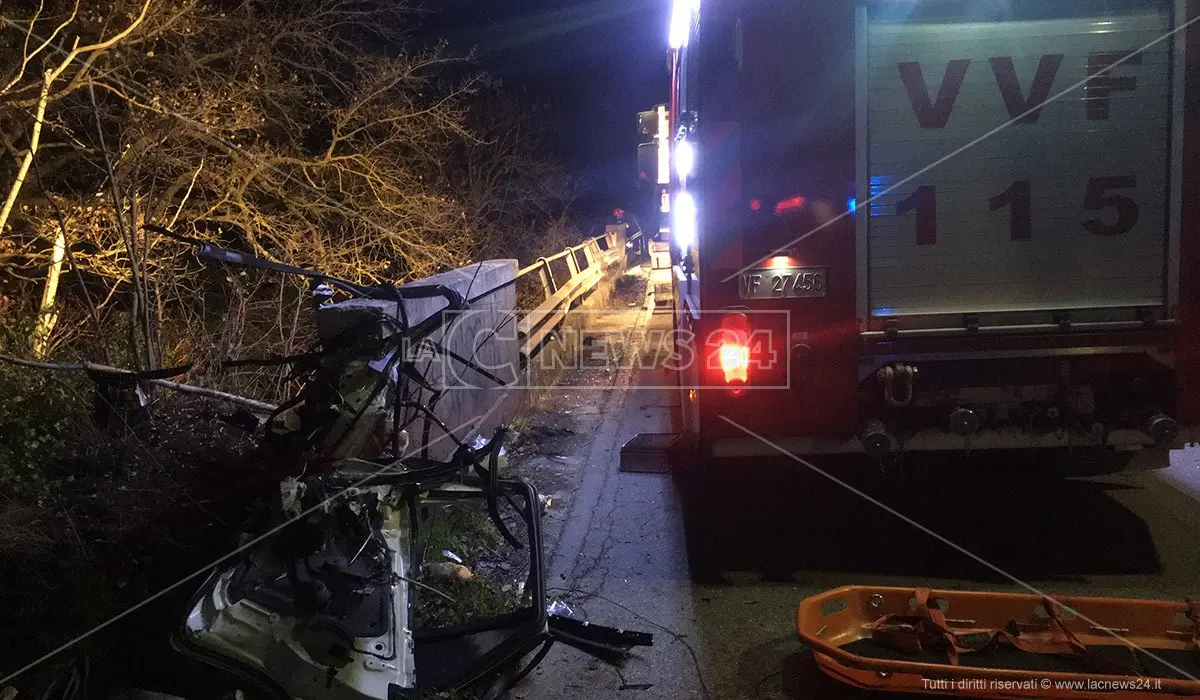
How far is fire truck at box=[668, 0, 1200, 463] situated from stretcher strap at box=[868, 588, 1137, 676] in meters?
1.02

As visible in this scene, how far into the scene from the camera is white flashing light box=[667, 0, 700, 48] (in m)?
5.07

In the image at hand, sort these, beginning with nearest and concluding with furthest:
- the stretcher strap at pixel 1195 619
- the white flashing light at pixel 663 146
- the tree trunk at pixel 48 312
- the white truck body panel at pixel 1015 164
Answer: the stretcher strap at pixel 1195 619
the white truck body panel at pixel 1015 164
the tree trunk at pixel 48 312
the white flashing light at pixel 663 146

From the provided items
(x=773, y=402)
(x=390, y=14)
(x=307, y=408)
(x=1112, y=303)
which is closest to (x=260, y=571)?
(x=307, y=408)

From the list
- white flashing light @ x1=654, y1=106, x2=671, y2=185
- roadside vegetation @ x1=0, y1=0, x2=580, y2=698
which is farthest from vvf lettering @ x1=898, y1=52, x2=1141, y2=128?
white flashing light @ x1=654, y1=106, x2=671, y2=185

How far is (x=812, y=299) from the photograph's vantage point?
178 inches

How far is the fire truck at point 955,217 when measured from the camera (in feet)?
14.3

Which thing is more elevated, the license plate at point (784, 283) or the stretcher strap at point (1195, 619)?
the license plate at point (784, 283)

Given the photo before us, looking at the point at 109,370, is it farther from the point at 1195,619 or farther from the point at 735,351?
the point at 1195,619

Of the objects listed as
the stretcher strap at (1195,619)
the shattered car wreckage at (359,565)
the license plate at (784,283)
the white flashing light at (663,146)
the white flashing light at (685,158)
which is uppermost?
the white flashing light at (663,146)

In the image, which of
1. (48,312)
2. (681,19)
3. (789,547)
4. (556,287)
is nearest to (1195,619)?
(789,547)

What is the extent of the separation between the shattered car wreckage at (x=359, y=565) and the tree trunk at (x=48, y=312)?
13.1ft

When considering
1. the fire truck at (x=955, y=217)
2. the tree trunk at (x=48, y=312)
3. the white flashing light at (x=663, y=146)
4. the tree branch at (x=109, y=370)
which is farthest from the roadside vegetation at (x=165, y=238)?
the white flashing light at (x=663, y=146)

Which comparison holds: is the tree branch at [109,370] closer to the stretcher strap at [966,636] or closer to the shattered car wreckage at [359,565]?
the shattered car wreckage at [359,565]

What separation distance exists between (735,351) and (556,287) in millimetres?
8020
